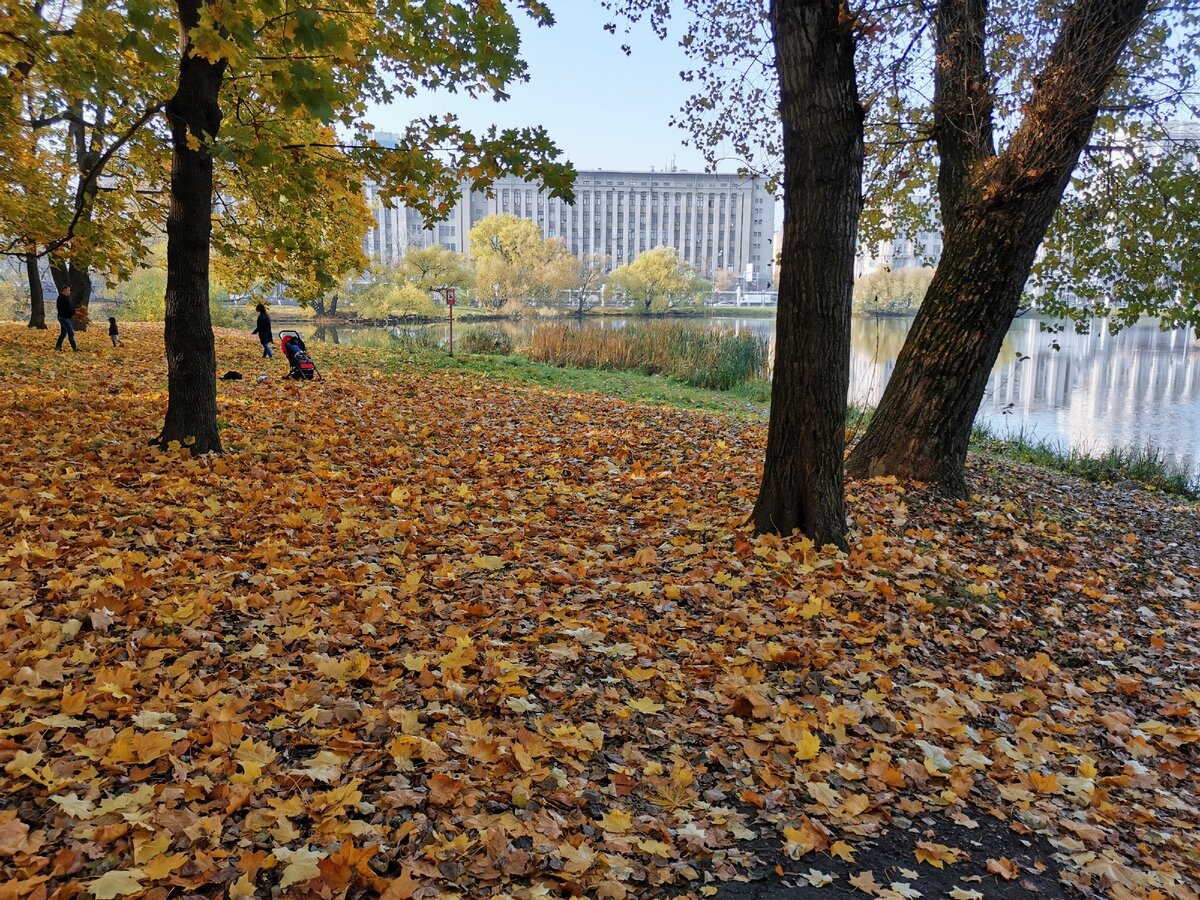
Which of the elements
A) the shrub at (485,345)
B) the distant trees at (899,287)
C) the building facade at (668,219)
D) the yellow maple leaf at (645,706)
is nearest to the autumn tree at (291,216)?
the yellow maple leaf at (645,706)

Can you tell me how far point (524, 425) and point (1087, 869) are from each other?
807 cm

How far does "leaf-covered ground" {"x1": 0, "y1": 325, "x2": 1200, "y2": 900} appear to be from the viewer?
250 cm

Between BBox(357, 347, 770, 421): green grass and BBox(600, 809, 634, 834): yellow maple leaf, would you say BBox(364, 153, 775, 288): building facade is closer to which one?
BBox(357, 347, 770, 421): green grass

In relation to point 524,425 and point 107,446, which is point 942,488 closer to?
point 524,425

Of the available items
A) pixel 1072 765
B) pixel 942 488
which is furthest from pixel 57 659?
pixel 942 488

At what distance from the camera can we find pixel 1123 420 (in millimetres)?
17234

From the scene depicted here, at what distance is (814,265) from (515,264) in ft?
244

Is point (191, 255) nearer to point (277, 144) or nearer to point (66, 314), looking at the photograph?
point (277, 144)

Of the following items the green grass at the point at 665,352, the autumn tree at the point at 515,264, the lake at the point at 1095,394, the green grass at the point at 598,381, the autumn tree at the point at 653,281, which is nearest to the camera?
the green grass at the point at 598,381

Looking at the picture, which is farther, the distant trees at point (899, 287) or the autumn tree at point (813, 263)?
the distant trees at point (899, 287)

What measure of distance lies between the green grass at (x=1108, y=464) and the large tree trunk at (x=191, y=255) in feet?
35.1

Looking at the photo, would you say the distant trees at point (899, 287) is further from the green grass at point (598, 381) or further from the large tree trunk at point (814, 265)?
the large tree trunk at point (814, 265)

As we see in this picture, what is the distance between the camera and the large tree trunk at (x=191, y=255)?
6.39 meters

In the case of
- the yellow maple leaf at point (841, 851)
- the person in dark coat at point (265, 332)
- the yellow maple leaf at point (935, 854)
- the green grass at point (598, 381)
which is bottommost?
the yellow maple leaf at point (935, 854)
